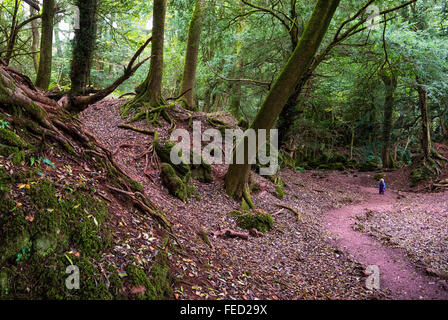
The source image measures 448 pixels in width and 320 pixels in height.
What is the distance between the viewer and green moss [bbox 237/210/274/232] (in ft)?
20.5

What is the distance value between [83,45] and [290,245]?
565 centimetres

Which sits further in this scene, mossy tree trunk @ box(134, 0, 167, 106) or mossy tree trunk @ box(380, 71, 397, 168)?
mossy tree trunk @ box(380, 71, 397, 168)

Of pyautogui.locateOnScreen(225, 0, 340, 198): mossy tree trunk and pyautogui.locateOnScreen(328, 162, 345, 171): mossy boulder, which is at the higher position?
pyautogui.locateOnScreen(225, 0, 340, 198): mossy tree trunk

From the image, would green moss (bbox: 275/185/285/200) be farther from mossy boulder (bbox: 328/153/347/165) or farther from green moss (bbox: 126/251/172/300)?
mossy boulder (bbox: 328/153/347/165)

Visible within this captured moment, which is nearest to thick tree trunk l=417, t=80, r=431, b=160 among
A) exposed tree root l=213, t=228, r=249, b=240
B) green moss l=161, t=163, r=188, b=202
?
exposed tree root l=213, t=228, r=249, b=240

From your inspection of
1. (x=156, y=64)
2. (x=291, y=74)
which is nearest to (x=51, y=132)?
(x=291, y=74)

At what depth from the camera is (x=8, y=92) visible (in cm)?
309

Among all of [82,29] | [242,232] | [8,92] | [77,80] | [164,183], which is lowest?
[242,232]

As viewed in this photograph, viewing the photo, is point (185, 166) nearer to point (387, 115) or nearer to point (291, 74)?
point (291, 74)

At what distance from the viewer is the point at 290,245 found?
6.02 metres

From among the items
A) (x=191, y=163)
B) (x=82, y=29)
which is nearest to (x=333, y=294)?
(x=191, y=163)

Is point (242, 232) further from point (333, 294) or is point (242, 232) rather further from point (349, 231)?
point (349, 231)

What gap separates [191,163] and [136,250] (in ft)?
16.0

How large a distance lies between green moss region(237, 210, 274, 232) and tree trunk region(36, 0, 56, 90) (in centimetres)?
729
